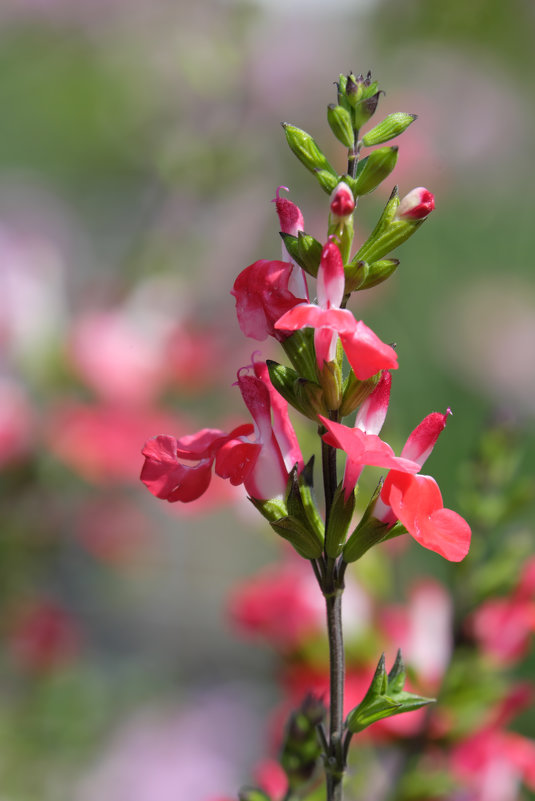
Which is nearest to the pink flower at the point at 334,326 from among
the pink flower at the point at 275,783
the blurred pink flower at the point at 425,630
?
the pink flower at the point at 275,783

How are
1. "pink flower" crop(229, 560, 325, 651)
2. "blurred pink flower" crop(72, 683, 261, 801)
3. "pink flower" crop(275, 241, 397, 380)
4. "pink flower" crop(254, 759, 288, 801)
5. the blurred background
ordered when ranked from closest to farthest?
"pink flower" crop(275, 241, 397, 380), "pink flower" crop(254, 759, 288, 801), "pink flower" crop(229, 560, 325, 651), the blurred background, "blurred pink flower" crop(72, 683, 261, 801)

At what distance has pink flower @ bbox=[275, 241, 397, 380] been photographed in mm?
317

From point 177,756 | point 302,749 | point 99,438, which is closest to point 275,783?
point 302,749

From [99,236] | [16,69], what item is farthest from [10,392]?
[16,69]

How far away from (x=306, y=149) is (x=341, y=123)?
2 cm

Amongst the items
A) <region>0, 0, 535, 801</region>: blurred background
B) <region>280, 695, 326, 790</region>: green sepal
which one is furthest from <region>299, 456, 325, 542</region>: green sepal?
<region>0, 0, 535, 801</region>: blurred background

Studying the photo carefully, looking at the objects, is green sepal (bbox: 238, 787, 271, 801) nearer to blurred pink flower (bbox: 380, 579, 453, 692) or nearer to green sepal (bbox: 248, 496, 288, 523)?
green sepal (bbox: 248, 496, 288, 523)

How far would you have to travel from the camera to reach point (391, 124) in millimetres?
372

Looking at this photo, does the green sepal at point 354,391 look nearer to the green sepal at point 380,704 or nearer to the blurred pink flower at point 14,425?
the green sepal at point 380,704

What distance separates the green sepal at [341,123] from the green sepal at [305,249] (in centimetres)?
4

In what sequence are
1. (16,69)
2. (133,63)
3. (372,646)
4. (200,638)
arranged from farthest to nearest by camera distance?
(16,69), (133,63), (200,638), (372,646)

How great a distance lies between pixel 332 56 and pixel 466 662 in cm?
242

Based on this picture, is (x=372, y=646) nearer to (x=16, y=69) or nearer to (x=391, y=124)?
(x=391, y=124)

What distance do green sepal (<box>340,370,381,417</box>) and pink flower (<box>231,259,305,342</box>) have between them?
0.14 ft
